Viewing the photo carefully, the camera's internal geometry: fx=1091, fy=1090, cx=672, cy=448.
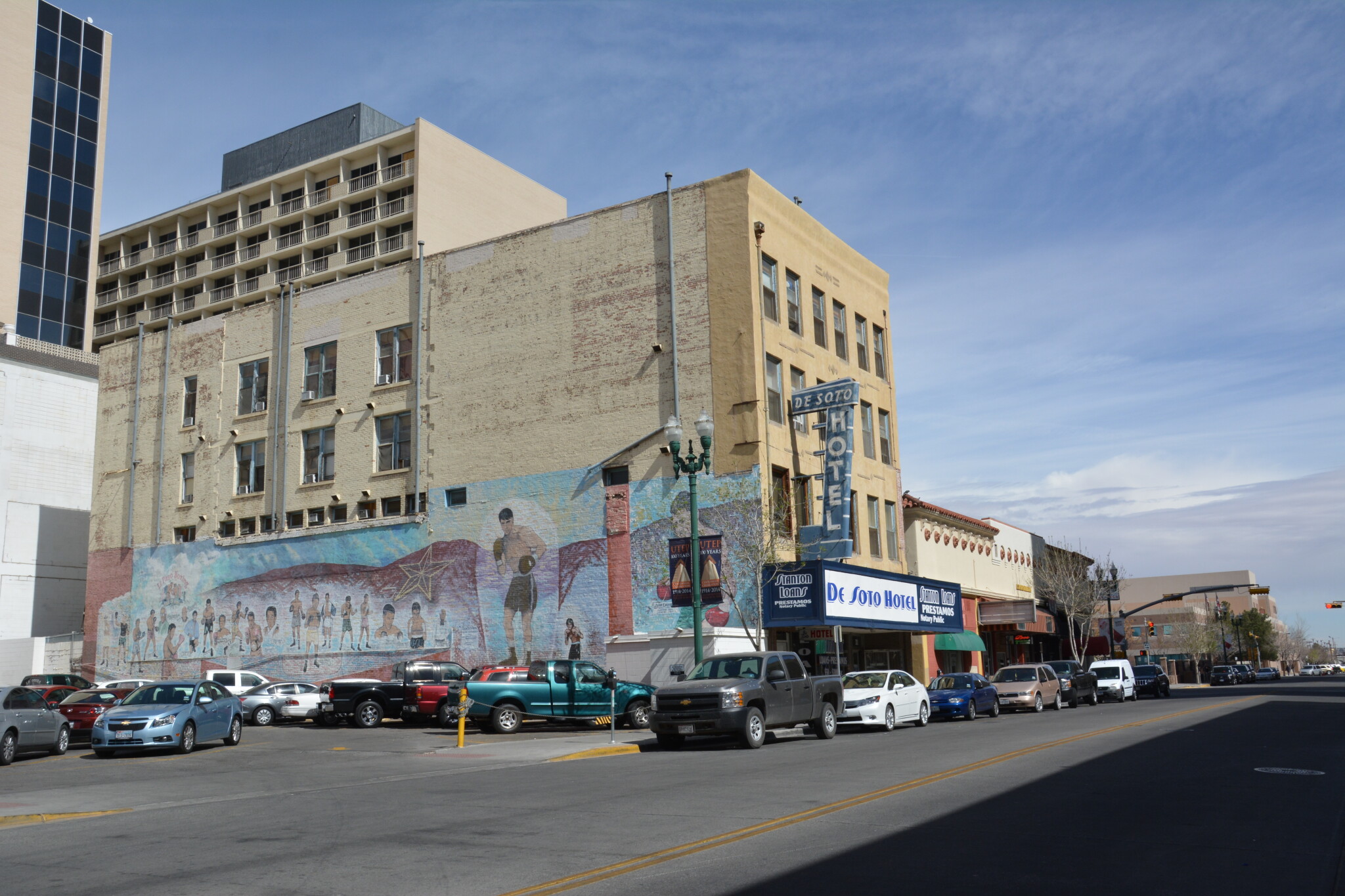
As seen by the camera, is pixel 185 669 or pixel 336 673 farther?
pixel 185 669

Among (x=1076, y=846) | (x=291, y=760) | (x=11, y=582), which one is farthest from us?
(x=11, y=582)

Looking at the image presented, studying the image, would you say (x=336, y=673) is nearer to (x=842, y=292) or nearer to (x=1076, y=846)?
(x=842, y=292)

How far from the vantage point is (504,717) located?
27.0 m

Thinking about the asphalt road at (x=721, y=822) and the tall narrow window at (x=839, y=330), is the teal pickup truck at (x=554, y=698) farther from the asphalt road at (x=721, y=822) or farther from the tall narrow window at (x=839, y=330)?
the tall narrow window at (x=839, y=330)

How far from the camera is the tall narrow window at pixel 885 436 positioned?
41250 mm

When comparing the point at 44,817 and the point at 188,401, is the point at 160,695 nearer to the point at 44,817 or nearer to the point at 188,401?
the point at 44,817

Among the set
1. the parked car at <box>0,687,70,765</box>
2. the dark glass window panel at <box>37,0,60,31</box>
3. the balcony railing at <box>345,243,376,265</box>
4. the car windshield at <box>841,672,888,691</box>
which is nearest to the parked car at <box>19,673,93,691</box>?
the parked car at <box>0,687,70,765</box>

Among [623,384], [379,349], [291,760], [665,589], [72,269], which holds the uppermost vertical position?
[72,269]

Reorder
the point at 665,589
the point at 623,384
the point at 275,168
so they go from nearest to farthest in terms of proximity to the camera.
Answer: the point at 665,589, the point at 623,384, the point at 275,168

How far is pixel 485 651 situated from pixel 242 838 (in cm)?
2610

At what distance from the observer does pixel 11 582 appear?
171 ft

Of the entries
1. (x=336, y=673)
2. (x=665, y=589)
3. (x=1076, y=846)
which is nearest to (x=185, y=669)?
(x=336, y=673)

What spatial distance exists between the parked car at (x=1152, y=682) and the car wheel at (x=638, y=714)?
3076 centimetres

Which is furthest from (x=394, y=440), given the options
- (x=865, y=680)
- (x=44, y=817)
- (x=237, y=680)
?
(x=44, y=817)
